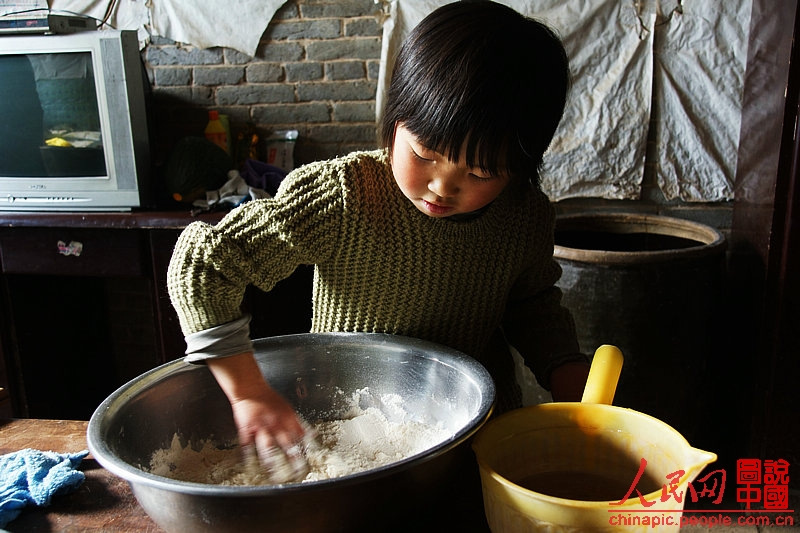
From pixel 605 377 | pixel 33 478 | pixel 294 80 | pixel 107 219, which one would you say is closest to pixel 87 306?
pixel 107 219

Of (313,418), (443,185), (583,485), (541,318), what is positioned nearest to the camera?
(583,485)

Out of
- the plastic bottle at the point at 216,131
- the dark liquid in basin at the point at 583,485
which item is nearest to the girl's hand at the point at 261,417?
the dark liquid in basin at the point at 583,485

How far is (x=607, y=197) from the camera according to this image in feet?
7.45

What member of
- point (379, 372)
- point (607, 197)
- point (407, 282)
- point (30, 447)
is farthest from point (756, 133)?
point (30, 447)

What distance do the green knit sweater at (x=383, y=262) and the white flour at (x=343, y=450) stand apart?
14 cm

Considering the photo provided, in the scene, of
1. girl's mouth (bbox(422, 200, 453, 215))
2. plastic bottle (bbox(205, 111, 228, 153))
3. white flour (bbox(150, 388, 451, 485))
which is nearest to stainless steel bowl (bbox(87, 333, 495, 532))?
white flour (bbox(150, 388, 451, 485))

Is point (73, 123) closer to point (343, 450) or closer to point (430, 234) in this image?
point (430, 234)

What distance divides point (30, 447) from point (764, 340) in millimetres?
1699

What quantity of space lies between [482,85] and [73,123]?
1921mm

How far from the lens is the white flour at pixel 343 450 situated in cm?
75

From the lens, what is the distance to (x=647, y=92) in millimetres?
2160

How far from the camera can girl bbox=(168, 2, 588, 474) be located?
735mm

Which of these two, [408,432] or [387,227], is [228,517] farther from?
[387,227]

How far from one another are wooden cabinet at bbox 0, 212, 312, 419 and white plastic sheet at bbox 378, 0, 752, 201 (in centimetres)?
109
